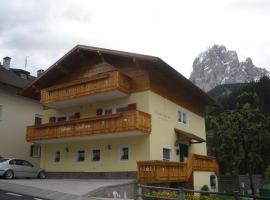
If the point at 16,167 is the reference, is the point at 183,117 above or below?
above

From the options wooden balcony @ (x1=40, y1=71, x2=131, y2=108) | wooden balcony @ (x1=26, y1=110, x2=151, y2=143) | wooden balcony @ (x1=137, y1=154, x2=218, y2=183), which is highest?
wooden balcony @ (x1=40, y1=71, x2=131, y2=108)

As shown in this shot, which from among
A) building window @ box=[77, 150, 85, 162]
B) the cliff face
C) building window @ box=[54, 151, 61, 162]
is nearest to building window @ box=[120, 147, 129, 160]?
building window @ box=[77, 150, 85, 162]

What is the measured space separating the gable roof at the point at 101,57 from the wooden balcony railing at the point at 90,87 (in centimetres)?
169

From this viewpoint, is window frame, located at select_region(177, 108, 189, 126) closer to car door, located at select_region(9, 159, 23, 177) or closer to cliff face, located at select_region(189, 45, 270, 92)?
car door, located at select_region(9, 159, 23, 177)

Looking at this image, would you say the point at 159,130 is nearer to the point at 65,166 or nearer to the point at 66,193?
the point at 65,166

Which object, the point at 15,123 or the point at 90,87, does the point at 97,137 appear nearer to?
the point at 90,87

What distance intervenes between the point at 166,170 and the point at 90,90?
812 cm

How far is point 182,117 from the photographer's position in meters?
31.9

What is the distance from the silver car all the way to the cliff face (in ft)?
451

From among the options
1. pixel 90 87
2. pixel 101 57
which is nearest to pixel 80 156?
pixel 90 87

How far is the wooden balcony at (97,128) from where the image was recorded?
24.6m

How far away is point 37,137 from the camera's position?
29.6 m

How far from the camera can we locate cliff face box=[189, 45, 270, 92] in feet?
540

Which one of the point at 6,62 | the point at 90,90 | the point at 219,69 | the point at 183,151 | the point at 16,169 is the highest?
the point at 219,69
